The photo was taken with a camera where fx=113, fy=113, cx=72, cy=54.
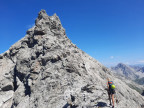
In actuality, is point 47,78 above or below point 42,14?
below

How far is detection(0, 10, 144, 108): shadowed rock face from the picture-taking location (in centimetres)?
2128

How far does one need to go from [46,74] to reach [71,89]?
8851mm

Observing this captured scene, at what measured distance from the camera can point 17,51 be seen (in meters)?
45.4

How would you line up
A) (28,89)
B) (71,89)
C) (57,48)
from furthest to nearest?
(57,48) < (28,89) < (71,89)

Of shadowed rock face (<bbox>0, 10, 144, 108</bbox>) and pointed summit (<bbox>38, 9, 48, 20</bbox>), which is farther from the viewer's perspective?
pointed summit (<bbox>38, 9, 48, 20</bbox>)

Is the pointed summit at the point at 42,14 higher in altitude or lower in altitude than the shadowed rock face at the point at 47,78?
higher

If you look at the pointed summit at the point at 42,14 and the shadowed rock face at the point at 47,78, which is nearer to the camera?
the shadowed rock face at the point at 47,78

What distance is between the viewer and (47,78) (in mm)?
28594

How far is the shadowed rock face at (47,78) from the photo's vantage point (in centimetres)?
2128

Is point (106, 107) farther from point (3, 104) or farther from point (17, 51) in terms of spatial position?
point (17, 51)

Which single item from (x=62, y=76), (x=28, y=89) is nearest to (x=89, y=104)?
(x=62, y=76)

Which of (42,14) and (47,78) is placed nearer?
(47,78)

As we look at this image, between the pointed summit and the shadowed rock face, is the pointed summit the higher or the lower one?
the higher one

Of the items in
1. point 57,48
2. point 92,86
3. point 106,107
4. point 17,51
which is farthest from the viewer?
point 17,51
